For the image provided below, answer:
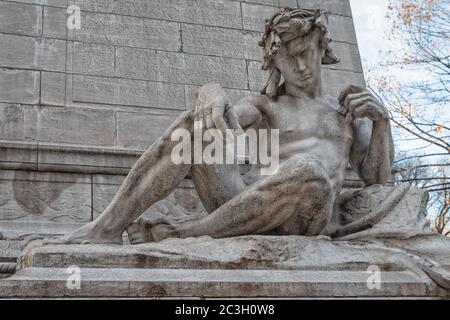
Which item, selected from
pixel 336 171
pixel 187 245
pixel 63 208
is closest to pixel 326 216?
pixel 336 171

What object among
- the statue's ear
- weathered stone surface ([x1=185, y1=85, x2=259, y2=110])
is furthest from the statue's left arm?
weathered stone surface ([x1=185, y1=85, x2=259, y2=110])

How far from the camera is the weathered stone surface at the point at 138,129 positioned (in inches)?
327

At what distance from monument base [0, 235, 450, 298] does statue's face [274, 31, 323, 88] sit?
1898 millimetres

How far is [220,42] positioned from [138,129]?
1.92 metres

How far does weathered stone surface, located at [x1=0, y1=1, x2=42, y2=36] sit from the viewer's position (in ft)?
27.5

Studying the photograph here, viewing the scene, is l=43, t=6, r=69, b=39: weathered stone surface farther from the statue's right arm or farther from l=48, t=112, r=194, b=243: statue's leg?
l=48, t=112, r=194, b=243: statue's leg

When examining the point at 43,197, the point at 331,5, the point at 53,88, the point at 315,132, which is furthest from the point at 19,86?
the point at 331,5

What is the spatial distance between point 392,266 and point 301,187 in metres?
0.94

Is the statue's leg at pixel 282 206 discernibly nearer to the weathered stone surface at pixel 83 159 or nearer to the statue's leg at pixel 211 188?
the statue's leg at pixel 211 188

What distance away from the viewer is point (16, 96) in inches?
316

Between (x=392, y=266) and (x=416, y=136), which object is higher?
(x=416, y=136)

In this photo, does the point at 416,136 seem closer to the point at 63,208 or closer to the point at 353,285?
the point at 63,208
